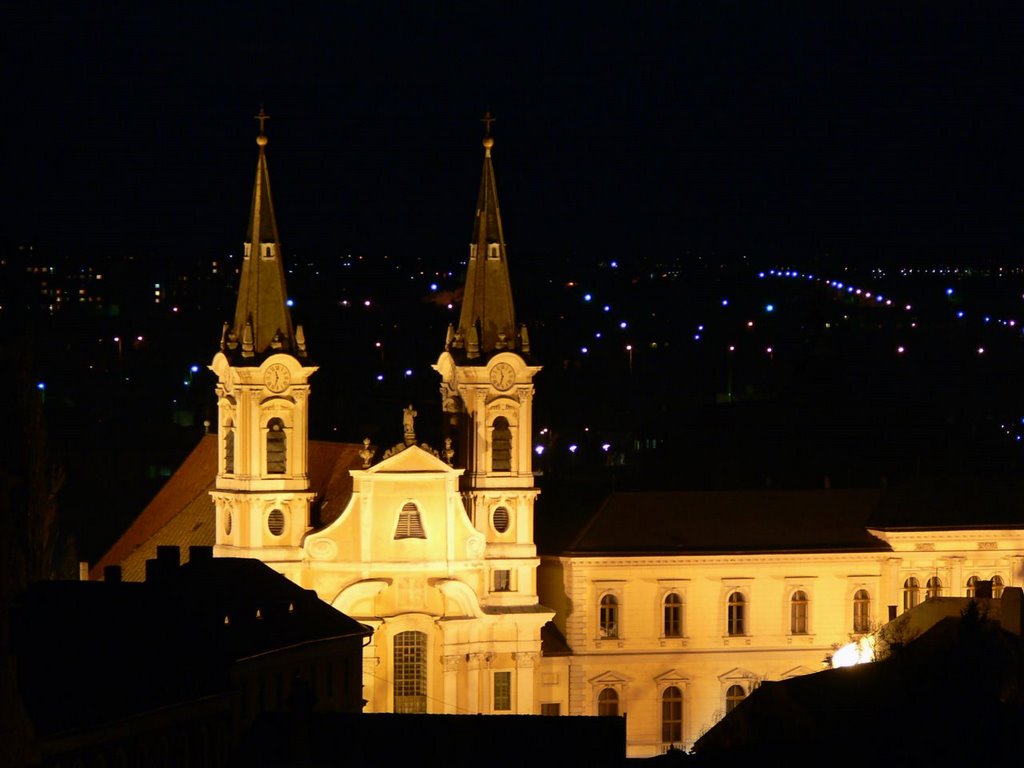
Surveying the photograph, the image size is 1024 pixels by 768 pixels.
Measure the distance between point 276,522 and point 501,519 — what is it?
649cm

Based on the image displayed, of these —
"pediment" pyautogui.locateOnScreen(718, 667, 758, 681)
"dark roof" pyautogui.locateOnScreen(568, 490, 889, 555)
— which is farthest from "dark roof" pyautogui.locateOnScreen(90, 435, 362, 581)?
"pediment" pyautogui.locateOnScreen(718, 667, 758, 681)

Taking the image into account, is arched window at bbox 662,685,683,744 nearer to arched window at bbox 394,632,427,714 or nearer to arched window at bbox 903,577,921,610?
arched window at bbox 903,577,921,610

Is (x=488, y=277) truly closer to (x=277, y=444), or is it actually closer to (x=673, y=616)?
(x=277, y=444)

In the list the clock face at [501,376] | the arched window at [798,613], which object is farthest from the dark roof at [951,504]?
the clock face at [501,376]

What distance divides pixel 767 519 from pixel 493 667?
37.7 feet

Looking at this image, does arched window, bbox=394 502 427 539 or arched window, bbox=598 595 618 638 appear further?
arched window, bbox=598 595 618 638

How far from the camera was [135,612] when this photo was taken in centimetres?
8525

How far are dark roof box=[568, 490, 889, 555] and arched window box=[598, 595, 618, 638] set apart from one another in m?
1.40

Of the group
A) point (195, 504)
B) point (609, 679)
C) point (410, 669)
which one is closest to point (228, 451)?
point (410, 669)

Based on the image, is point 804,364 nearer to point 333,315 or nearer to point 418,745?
point 333,315

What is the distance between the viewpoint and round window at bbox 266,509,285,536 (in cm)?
10688

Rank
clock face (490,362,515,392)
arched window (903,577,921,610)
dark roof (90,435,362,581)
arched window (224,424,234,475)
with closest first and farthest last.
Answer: arched window (224,424,234,475), clock face (490,362,515,392), dark roof (90,435,362,581), arched window (903,577,921,610)

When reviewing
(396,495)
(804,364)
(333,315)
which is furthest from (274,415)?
(333,315)

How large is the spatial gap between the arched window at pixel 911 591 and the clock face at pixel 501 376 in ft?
48.3
